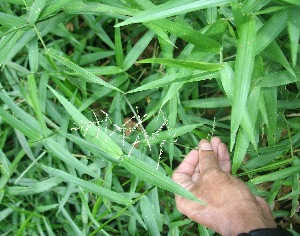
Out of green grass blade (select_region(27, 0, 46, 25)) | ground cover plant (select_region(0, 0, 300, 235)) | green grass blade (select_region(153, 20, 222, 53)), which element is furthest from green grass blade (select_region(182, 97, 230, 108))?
green grass blade (select_region(27, 0, 46, 25))

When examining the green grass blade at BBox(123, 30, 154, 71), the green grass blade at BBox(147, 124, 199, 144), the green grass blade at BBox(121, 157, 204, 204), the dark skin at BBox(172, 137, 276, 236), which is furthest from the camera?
the green grass blade at BBox(123, 30, 154, 71)

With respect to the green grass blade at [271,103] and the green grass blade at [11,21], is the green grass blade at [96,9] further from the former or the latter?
the green grass blade at [271,103]

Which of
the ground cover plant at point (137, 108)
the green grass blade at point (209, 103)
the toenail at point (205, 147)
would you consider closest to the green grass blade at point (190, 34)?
the ground cover plant at point (137, 108)

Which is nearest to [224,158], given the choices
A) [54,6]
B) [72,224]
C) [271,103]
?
[271,103]

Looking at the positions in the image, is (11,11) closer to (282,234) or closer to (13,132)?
(13,132)

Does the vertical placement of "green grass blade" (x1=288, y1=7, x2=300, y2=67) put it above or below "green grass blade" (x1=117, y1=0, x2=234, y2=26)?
below

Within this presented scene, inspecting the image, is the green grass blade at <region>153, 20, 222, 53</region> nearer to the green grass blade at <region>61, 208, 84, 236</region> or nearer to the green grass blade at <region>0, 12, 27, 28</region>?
the green grass blade at <region>0, 12, 27, 28</region>

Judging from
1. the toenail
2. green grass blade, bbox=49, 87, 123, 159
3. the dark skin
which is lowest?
the dark skin

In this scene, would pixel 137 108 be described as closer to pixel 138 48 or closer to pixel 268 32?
pixel 138 48
